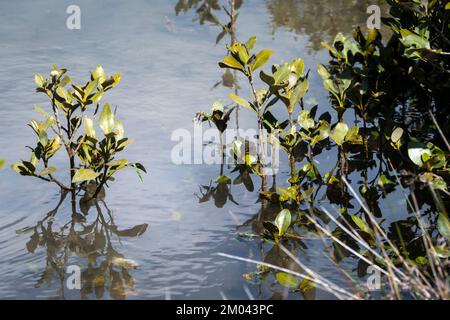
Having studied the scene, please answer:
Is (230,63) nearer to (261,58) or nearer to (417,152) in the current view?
(261,58)

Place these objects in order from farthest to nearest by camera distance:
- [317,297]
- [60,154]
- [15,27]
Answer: [15,27] → [60,154] → [317,297]

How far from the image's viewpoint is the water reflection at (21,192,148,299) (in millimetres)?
2596

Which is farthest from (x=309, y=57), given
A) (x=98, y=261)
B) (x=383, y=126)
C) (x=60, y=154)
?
(x=98, y=261)

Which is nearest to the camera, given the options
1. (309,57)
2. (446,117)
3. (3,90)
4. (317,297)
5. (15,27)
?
(317,297)

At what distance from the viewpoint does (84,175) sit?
3086 millimetres

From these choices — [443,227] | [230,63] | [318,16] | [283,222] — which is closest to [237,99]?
[230,63]

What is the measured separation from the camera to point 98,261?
2.78 meters

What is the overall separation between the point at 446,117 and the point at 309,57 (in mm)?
1707

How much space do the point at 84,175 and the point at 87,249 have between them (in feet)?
1.22

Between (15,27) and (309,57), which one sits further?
(15,27)

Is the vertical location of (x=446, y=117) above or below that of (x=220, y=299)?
above

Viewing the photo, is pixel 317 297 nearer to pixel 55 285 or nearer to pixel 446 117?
pixel 55 285

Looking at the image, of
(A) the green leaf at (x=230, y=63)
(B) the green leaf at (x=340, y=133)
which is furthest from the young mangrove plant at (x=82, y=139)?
(B) the green leaf at (x=340, y=133)
